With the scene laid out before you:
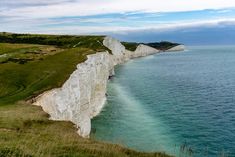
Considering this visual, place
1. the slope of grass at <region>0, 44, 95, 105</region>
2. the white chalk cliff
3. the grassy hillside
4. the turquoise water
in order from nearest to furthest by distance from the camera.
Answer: the grassy hillside → the white chalk cliff → the turquoise water → the slope of grass at <region>0, 44, 95, 105</region>

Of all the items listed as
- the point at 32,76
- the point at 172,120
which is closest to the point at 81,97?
the point at 32,76

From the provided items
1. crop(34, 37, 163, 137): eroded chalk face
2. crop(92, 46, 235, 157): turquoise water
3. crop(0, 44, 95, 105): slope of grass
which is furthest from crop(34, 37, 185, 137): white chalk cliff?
crop(92, 46, 235, 157): turquoise water

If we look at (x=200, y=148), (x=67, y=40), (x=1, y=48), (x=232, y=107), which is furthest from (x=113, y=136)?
(x=67, y=40)

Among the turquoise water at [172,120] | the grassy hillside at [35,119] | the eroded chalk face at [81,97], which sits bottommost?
the turquoise water at [172,120]

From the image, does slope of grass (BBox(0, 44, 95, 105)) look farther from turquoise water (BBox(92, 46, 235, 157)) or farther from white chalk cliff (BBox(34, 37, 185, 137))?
turquoise water (BBox(92, 46, 235, 157))

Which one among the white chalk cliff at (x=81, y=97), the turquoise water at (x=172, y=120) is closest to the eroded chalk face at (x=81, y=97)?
the white chalk cliff at (x=81, y=97)

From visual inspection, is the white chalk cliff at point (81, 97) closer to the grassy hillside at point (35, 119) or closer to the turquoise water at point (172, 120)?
the grassy hillside at point (35, 119)
